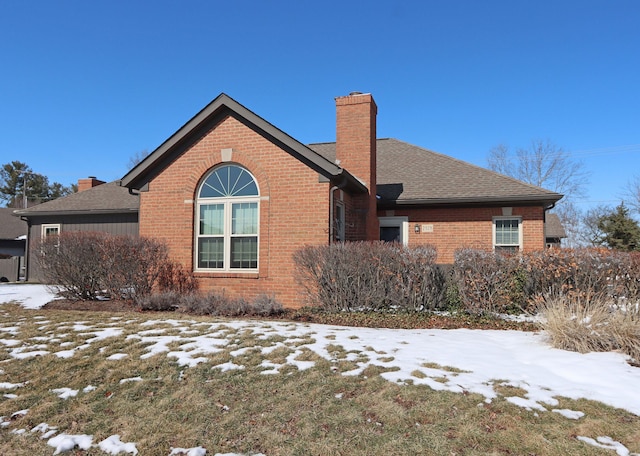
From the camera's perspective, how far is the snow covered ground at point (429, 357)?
13.2ft

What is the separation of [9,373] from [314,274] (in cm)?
541

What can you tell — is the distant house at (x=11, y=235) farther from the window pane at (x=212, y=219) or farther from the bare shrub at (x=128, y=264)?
the window pane at (x=212, y=219)

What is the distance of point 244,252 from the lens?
1049cm

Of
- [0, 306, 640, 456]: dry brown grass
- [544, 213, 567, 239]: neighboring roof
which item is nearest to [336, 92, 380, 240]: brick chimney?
[0, 306, 640, 456]: dry brown grass

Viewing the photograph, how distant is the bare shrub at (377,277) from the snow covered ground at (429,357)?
1.31m

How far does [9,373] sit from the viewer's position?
16.9 ft

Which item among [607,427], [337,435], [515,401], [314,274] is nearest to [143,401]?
[337,435]

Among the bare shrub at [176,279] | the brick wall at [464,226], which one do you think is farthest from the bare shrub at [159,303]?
the brick wall at [464,226]

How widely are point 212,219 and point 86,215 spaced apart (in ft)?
30.4

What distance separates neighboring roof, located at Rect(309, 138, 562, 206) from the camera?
11914 mm

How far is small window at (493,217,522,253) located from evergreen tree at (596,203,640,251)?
593 inches

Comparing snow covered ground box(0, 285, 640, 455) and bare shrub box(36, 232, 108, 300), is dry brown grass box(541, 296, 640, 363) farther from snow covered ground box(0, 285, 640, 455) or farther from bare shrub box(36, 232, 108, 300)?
bare shrub box(36, 232, 108, 300)

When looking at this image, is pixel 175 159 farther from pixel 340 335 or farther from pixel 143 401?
pixel 143 401

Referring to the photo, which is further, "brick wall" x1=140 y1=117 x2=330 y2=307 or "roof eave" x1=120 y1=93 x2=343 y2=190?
"brick wall" x1=140 y1=117 x2=330 y2=307
